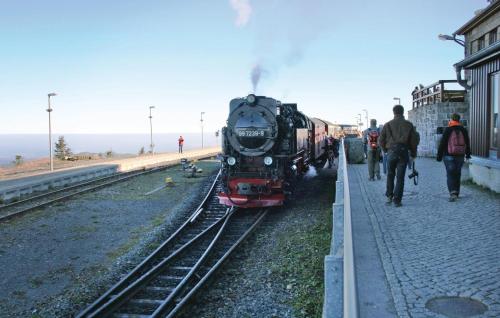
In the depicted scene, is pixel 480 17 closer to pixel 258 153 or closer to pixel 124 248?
pixel 258 153

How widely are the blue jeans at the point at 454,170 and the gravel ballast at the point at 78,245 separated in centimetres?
672

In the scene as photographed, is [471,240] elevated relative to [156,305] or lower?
elevated

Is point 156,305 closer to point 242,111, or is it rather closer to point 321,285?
point 321,285

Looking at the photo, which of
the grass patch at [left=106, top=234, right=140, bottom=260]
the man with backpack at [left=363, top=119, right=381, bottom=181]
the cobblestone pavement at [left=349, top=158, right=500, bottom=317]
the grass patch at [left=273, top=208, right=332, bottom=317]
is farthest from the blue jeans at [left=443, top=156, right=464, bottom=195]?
the grass patch at [left=106, top=234, right=140, bottom=260]

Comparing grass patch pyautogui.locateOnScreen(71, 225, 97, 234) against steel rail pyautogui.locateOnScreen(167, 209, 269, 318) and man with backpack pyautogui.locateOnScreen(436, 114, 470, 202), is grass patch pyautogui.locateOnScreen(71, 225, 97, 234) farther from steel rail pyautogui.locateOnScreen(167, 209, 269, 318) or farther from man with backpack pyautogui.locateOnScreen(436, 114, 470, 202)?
man with backpack pyautogui.locateOnScreen(436, 114, 470, 202)

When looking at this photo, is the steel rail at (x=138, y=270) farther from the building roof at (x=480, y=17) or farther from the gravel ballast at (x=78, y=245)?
the building roof at (x=480, y=17)

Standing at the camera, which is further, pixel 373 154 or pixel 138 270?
pixel 373 154

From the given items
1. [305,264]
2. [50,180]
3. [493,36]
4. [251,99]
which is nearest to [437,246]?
[305,264]

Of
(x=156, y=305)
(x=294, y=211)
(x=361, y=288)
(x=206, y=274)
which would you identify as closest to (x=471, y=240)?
(x=361, y=288)

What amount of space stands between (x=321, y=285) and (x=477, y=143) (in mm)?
7005

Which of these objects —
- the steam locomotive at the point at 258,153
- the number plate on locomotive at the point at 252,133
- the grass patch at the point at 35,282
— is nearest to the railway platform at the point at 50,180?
the steam locomotive at the point at 258,153

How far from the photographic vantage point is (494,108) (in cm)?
1069

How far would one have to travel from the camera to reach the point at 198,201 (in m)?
15.1

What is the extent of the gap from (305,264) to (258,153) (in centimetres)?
566
